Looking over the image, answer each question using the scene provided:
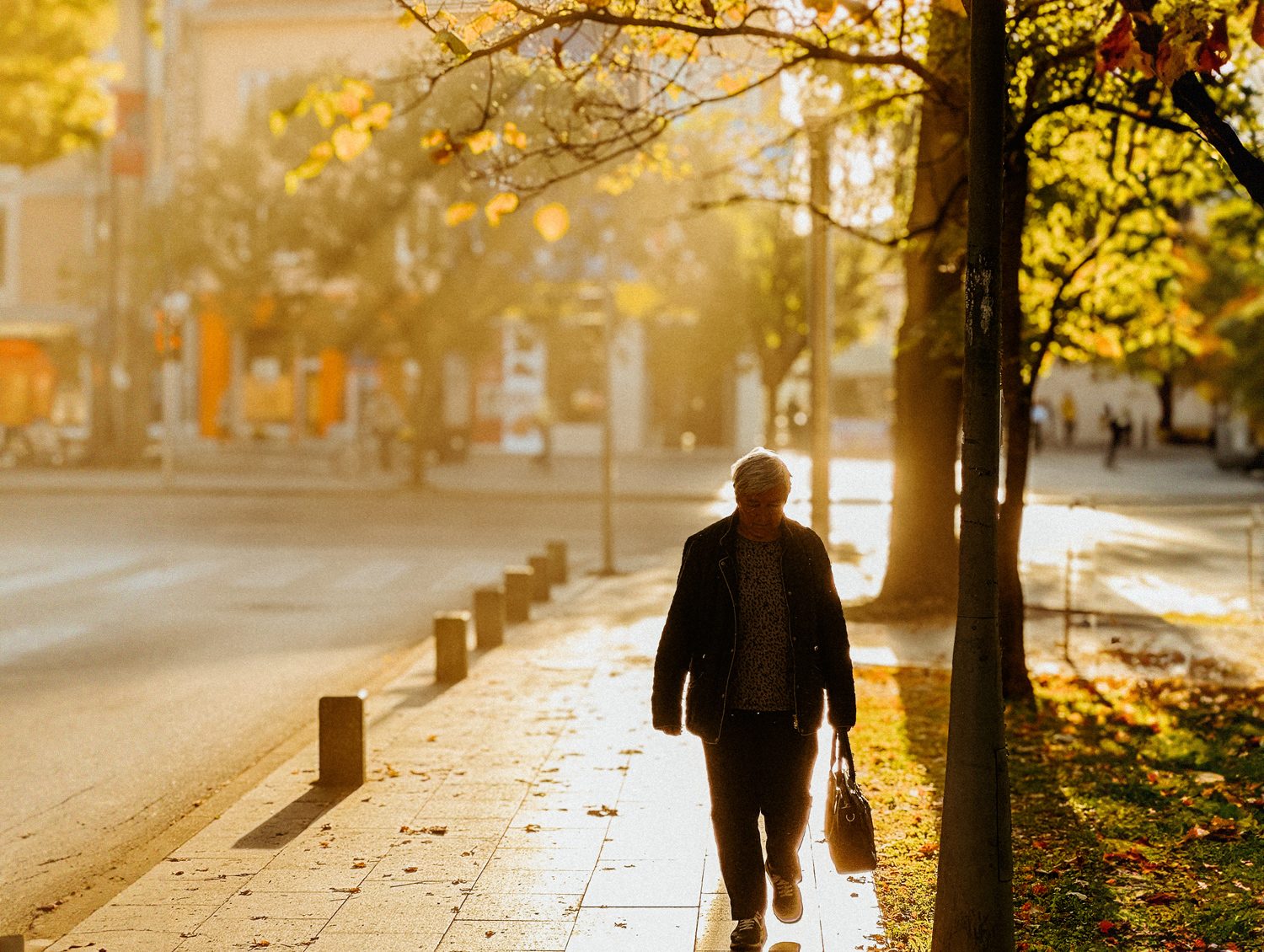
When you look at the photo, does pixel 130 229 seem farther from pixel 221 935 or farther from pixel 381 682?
pixel 221 935

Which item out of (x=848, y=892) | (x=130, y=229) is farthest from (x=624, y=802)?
(x=130, y=229)

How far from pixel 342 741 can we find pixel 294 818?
641mm

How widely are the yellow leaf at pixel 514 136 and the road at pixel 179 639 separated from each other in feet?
11.6

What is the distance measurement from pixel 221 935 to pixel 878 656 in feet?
23.4

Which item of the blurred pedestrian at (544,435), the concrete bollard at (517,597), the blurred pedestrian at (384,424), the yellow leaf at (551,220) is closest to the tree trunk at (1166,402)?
the blurred pedestrian at (544,435)

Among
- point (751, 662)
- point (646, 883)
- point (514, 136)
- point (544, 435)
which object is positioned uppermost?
point (514, 136)

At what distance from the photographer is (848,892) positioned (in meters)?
5.92

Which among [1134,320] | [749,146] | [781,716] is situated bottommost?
[781,716]

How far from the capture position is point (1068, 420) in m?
57.5

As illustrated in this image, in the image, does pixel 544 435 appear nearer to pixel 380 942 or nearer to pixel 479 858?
pixel 479 858

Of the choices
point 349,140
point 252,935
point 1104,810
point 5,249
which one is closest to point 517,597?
point 349,140

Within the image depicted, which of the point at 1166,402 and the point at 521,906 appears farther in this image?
the point at 1166,402

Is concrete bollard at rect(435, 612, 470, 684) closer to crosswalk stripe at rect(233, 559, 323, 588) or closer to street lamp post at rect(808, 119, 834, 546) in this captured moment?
street lamp post at rect(808, 119, 834, 546)

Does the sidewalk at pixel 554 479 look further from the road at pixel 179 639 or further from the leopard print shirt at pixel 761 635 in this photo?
the leopard print shirt at pixel 761 635
